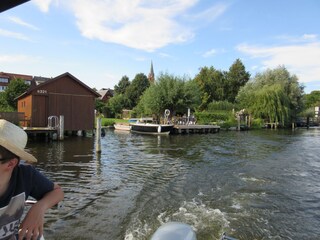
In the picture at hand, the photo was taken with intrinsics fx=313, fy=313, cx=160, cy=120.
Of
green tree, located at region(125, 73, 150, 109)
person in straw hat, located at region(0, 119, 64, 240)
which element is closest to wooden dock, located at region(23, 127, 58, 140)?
person in straw hat, located at region(0, 119, 64, 240)

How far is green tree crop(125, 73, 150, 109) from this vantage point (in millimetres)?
70412

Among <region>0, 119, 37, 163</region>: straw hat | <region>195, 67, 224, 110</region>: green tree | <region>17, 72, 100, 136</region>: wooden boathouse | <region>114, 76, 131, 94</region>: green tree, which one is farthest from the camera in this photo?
<region>114, 76, 131, 94</region>: green tree

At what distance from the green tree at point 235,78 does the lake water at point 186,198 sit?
53296 millimetres

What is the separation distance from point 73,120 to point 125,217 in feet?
69.9

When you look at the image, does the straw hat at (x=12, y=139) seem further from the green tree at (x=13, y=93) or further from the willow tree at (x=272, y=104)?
the willow tree at (x=272, y=104)

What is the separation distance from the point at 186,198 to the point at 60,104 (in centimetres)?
2016

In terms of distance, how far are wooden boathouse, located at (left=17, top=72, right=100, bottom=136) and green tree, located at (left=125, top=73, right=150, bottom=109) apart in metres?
40.4

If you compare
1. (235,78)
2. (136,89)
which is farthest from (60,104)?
(235,78)

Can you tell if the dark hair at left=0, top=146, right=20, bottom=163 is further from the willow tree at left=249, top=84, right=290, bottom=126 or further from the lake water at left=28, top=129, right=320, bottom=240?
the willow tree at left=249, top=84, right=290, bottom=126

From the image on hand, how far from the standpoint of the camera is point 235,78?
69750 millimetres

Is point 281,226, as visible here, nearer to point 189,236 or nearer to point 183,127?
point 189,236

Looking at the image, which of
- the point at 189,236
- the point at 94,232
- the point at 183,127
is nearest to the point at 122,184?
the point at 94,232

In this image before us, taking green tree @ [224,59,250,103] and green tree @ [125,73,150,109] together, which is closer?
green tree @ [224,59,250,103]

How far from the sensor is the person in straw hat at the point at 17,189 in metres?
1.86
